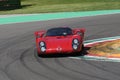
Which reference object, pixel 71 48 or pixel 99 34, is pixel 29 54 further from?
pixel 99 34

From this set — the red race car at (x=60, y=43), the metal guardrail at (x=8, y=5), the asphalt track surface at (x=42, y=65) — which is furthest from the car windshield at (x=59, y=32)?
the metal guardrail at (x=8, y=5)

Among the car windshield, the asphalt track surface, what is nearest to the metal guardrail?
the asphalt track surface

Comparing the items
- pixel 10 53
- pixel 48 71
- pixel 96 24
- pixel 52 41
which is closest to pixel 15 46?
pixel 10 53

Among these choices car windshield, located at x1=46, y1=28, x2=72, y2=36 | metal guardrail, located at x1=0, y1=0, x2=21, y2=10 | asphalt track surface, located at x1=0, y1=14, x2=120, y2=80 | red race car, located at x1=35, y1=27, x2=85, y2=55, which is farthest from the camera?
metal guardrail, located at x1=0, y1=0, x2=21, y2=10

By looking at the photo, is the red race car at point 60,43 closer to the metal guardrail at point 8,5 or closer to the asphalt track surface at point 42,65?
the asphalt track surface at point 42,65

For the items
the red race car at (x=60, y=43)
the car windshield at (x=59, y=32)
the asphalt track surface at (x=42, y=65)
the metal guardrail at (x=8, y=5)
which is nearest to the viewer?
the asphalt track surface at (x=42, y=65)

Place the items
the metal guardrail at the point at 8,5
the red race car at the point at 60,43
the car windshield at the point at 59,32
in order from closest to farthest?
the red race car at the point at 60,43 → the car windshield at the point at 59,32 → the metal guardrail at the point at 8,5

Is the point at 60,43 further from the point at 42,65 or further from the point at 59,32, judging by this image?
the point at 42,65

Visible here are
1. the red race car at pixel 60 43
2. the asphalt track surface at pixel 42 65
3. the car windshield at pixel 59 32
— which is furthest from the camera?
the car windshield at pixel 59 32

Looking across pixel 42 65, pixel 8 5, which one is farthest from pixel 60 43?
pixel 8 5

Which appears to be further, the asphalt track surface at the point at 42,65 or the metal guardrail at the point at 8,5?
the metal guardrail at the point at 8,5

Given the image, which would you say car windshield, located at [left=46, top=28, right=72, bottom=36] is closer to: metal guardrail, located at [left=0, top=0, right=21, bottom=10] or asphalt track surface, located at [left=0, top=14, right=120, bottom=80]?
asphalt track surface, located at [left=0, top=14, right=120, bottom=80]

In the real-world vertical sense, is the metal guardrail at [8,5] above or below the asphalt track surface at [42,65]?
below

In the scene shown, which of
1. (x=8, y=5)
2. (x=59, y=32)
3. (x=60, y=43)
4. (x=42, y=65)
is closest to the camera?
(x=42, y=65)
